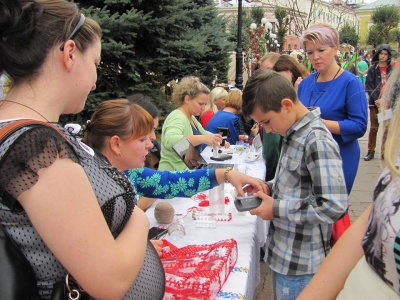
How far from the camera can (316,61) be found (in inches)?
119

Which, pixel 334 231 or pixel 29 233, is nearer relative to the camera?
pixel 29 233

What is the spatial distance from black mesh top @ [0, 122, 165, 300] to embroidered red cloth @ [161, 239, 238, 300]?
337 millimetres

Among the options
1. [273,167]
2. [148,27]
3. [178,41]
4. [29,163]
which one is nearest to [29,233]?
[29,163]

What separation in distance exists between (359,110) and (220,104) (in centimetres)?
362

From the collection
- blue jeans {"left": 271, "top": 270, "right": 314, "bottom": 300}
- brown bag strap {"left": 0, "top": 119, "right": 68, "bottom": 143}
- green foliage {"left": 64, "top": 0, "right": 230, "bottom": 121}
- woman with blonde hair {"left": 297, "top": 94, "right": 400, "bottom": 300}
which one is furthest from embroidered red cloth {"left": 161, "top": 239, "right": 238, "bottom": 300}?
green foliage {"left": 64, "top": 0, "right": 230, "bottom": 121}

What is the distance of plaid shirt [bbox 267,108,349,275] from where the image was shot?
5.67 ft

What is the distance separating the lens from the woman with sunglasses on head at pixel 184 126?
146 inches

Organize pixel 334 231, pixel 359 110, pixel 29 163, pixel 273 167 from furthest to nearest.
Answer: pixel 273 167 < pixel 359 110 < pixel 334 231 < pixel 29 163

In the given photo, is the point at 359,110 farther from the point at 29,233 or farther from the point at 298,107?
the point at 29,233

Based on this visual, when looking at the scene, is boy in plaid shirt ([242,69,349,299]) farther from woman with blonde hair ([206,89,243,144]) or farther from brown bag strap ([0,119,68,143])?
woman with blonde hair ([206,89,243,144])

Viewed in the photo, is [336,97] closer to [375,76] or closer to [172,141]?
[172,141]

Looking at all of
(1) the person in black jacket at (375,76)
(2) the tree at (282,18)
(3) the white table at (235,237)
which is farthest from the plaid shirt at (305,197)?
(2) the tree at (282,18)

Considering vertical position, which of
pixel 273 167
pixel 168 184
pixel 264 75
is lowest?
pixel 273 167

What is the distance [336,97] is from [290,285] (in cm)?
164
